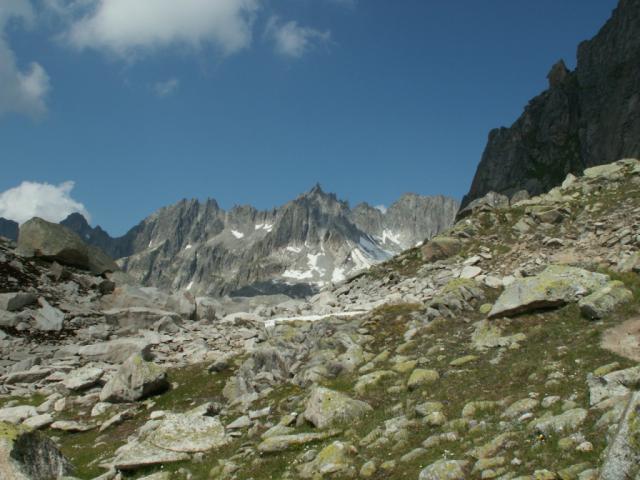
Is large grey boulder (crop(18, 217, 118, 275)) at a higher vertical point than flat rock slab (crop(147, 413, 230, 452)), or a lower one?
higher

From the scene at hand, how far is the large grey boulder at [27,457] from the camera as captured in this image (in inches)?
512

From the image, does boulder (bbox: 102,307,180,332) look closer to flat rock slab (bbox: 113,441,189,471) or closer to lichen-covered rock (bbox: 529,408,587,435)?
flat rock slab (bbox: 113,441,189,471)

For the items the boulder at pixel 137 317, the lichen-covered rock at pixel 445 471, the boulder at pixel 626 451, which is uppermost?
the boulder at pixel 137 317

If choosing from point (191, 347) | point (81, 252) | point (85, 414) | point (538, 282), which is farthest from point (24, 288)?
point (538, 282)

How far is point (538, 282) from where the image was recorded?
20.5 m

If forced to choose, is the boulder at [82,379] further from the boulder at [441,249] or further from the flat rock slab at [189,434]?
the boulder at [441,249]

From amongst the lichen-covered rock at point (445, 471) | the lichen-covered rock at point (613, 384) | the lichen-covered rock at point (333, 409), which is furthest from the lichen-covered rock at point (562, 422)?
the lichen-covered rock at point (333, 409)

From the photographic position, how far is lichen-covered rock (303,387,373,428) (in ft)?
49.0

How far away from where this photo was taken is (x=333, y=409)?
49.8 feet

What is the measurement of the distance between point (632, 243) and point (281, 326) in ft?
71.8

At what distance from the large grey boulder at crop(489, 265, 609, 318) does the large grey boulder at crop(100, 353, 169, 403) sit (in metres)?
17.1

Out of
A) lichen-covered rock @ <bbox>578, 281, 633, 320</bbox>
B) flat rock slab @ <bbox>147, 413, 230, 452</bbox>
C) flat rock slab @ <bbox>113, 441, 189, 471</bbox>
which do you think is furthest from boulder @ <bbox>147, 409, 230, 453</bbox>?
lichen-covered rock @ <bbox>578, 281, 633, 320</bbox>

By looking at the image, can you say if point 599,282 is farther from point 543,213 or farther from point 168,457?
point 543,213

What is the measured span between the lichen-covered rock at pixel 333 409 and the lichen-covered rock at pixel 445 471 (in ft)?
16.4
